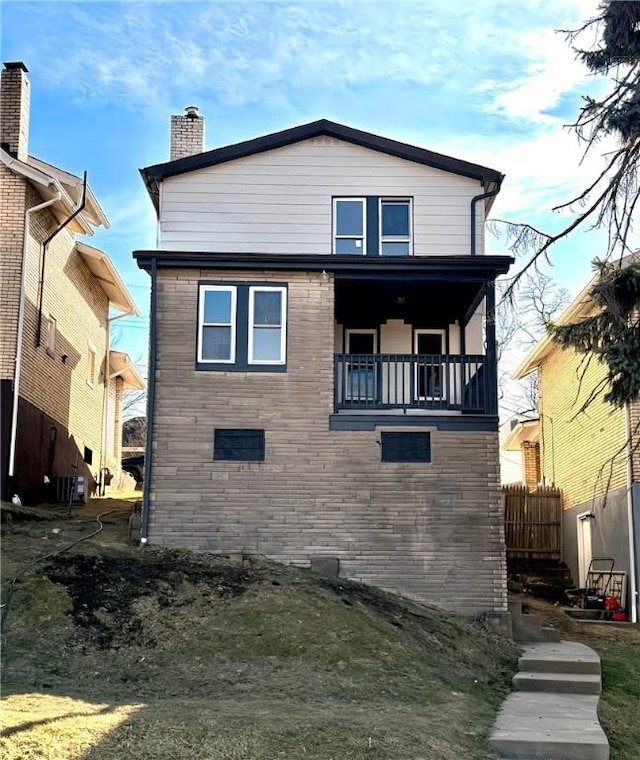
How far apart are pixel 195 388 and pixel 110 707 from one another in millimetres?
8132

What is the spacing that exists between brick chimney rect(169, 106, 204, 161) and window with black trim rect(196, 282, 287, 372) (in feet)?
12.2

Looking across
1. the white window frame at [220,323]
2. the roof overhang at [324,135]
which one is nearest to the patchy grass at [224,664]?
the white window frame at [220,323]

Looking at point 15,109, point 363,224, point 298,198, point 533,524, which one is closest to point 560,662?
point 363,224

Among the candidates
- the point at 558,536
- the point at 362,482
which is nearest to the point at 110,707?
the point at 362,482

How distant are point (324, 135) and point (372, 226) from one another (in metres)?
2.01

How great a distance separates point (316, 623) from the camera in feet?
39.8

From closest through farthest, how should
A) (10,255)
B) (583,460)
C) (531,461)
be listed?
1. (10,255)
2. (583,460)
3. (531,461)

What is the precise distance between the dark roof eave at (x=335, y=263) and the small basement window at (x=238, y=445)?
9.49ft

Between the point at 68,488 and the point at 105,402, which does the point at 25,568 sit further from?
the point at 105,402

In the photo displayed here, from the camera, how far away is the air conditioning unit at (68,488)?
19.9 metres

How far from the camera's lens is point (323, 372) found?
648 inches

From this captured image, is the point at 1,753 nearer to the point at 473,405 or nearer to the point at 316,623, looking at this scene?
the point at 316,623

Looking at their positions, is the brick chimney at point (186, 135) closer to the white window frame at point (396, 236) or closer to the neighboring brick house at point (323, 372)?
the neighboring brick house at point (323, 372)

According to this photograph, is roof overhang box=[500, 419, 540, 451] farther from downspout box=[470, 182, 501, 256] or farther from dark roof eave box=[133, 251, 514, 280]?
dark roof eave box=[133, 251, 514, 280]
